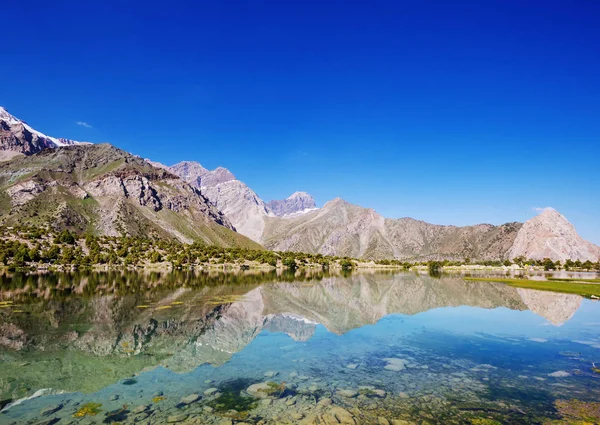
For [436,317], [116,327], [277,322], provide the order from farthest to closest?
[436,317] → [277,322] → [116,327]

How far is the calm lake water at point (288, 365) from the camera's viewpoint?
18094 millimetres

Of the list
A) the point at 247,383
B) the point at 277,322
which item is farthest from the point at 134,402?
the point at 277,322

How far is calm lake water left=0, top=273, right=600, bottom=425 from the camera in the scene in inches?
712

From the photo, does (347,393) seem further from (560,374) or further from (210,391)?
(560,374)

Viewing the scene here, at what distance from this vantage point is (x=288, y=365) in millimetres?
26656

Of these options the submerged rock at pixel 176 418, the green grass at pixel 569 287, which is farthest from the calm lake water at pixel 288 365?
the green grass at pixel 569 287

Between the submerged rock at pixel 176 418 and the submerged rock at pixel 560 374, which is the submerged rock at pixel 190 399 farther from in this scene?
the submerged rock at pixel 560 374

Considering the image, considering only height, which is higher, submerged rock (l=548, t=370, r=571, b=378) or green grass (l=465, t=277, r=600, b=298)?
green grass (l=465, t=277, r=600, b=298)

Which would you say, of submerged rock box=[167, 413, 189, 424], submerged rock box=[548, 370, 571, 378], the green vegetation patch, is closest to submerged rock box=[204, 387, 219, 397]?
submerged rock box=[167, 413, 189, 424]

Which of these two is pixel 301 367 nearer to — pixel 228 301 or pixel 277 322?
pixel 277 322

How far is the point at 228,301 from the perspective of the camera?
59.5 meters

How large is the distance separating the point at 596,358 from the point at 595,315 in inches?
1164

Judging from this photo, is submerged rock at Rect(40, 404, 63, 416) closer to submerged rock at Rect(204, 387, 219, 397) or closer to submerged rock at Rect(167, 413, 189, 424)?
submerged rock at Rect(167, 413, 189, 424)

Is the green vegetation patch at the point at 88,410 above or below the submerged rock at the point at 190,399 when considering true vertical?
below
